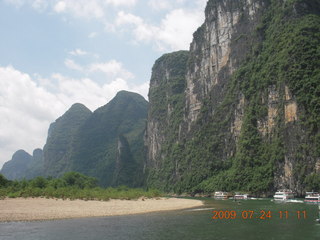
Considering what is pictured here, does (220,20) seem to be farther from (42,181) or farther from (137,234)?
(137,234)

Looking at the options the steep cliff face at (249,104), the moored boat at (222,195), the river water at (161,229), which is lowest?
the river water at (161,229)

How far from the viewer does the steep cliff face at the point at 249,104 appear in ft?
298

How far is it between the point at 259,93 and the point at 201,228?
91.2m

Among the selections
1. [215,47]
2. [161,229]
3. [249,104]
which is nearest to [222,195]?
[249,104]

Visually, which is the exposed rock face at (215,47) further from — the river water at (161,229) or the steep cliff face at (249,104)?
the river water at (161,229)

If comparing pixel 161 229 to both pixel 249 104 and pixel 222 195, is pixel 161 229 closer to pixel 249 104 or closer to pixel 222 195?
pixel 222 195

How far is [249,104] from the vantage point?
120m

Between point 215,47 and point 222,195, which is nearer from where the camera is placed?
point 222,195

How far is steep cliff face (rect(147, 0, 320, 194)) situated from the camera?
90.9 m

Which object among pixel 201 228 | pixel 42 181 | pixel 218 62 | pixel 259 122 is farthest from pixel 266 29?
pixel 201 228

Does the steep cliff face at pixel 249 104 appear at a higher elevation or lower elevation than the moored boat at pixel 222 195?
higher

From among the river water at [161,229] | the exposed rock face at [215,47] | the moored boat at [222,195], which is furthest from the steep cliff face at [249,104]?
the river water at [161,229]

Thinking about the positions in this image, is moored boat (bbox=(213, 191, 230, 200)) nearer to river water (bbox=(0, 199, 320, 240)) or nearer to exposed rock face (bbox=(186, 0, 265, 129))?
river water (bbox=(0, 199, 320, 240))

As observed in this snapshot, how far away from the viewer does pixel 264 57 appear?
119188 millimetres
